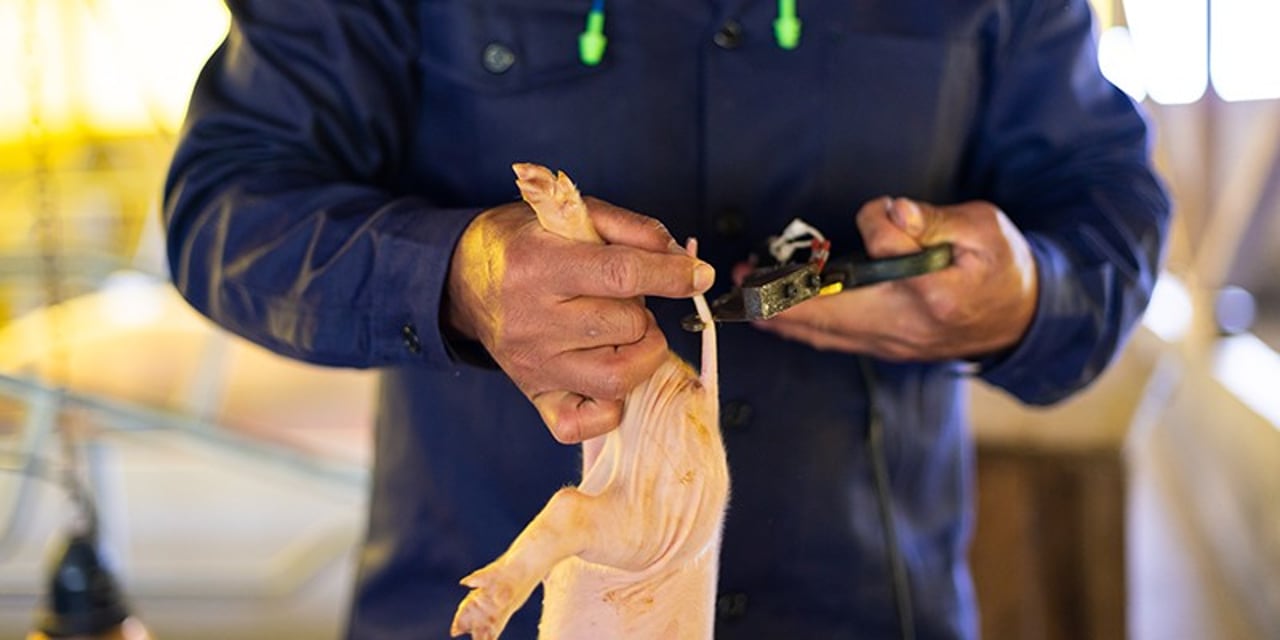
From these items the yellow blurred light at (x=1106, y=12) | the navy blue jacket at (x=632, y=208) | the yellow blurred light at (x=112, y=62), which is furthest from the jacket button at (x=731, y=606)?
the yellow blurred light at (x=1106, y=12)

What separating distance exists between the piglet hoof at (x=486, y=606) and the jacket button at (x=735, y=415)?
187mm

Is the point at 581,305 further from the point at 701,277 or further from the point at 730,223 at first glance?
the point at 730,223

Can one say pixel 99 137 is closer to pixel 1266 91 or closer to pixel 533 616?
pixel 533 616

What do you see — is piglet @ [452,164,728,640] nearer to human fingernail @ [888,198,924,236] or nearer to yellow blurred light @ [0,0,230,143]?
human fingernail @ [888,198,924,236]

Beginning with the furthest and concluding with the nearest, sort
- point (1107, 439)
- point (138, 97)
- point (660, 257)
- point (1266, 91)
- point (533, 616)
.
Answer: point (1266, 91)
point (138, 97)
point (1107, 439)
point (533, 616)
point (660, 257)

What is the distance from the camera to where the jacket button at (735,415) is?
2.21 ft

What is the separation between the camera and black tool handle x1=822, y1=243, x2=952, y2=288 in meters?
0.67

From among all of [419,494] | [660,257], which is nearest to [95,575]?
[419,494]

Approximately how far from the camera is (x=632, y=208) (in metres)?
0.73

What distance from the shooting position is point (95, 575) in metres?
0.82

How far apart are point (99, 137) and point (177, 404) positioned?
0.45 metres

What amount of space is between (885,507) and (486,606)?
0.38 meters

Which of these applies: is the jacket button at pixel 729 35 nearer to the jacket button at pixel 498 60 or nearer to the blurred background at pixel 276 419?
the jacket button at pixel 498 60

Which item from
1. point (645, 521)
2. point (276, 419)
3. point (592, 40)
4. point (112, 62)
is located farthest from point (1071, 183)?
point (276, 419)
